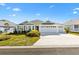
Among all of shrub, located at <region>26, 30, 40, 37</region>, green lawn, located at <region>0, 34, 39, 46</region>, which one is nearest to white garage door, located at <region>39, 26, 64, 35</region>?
shrub, located at <region>26, 30, 40, 37</region>

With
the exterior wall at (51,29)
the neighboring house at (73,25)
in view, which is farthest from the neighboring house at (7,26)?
the neighboring house at (73,25)

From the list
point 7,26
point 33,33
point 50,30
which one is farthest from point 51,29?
point 7,26

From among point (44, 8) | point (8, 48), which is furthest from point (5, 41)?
point (44, 8)

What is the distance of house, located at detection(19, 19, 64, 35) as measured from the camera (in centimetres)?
739

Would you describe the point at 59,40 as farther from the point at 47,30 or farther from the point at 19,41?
the point at 19,41

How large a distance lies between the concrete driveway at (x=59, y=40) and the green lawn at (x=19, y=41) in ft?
0.57

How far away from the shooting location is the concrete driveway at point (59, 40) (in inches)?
287

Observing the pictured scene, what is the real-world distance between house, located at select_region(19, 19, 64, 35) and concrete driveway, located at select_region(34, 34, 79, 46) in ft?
0.55

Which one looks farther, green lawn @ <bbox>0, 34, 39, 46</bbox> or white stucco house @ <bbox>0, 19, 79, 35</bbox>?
white stucco house @ <bbox>0, 19, 79, 35</bbox>

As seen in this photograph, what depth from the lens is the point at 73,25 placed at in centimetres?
758

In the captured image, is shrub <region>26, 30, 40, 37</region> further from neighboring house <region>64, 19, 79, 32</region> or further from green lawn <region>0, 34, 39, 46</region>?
neighboring house <region>64, 19, 79, 32</region>

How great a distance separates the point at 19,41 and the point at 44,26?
834 millimetres

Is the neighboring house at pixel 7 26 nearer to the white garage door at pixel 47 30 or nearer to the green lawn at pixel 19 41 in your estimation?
the green lawn at pixel 19 41
